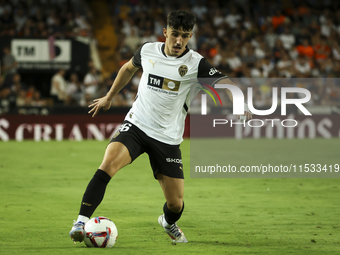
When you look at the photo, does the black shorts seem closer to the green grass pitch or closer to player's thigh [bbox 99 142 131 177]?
player's thigh [bbox 99 142 131 177]

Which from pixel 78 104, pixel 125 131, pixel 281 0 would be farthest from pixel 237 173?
pixel 281 0

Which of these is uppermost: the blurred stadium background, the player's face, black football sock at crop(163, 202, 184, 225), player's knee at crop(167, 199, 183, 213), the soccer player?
the player's face

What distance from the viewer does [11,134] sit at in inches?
628

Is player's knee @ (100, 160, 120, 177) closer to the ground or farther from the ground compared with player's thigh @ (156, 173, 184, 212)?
farther from the ground

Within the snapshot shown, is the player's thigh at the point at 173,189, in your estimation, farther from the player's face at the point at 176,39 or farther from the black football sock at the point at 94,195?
the player's face at the point at 176,39

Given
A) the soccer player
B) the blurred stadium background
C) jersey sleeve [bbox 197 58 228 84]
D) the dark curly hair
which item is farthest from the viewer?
the blurred stadium background

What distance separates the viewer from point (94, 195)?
4836mm

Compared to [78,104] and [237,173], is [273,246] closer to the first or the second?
[237,173]

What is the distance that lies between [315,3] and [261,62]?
20.2 ft

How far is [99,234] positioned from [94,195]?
38 cm

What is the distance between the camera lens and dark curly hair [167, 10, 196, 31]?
4992mm

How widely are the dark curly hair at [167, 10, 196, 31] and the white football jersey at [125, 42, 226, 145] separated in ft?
1.19

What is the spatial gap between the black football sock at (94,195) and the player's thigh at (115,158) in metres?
0.06

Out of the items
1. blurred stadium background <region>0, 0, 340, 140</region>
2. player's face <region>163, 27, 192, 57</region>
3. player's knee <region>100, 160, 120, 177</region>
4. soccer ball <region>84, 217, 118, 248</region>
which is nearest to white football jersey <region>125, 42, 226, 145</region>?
player's face <region>163, 27, 192, 57</region>
